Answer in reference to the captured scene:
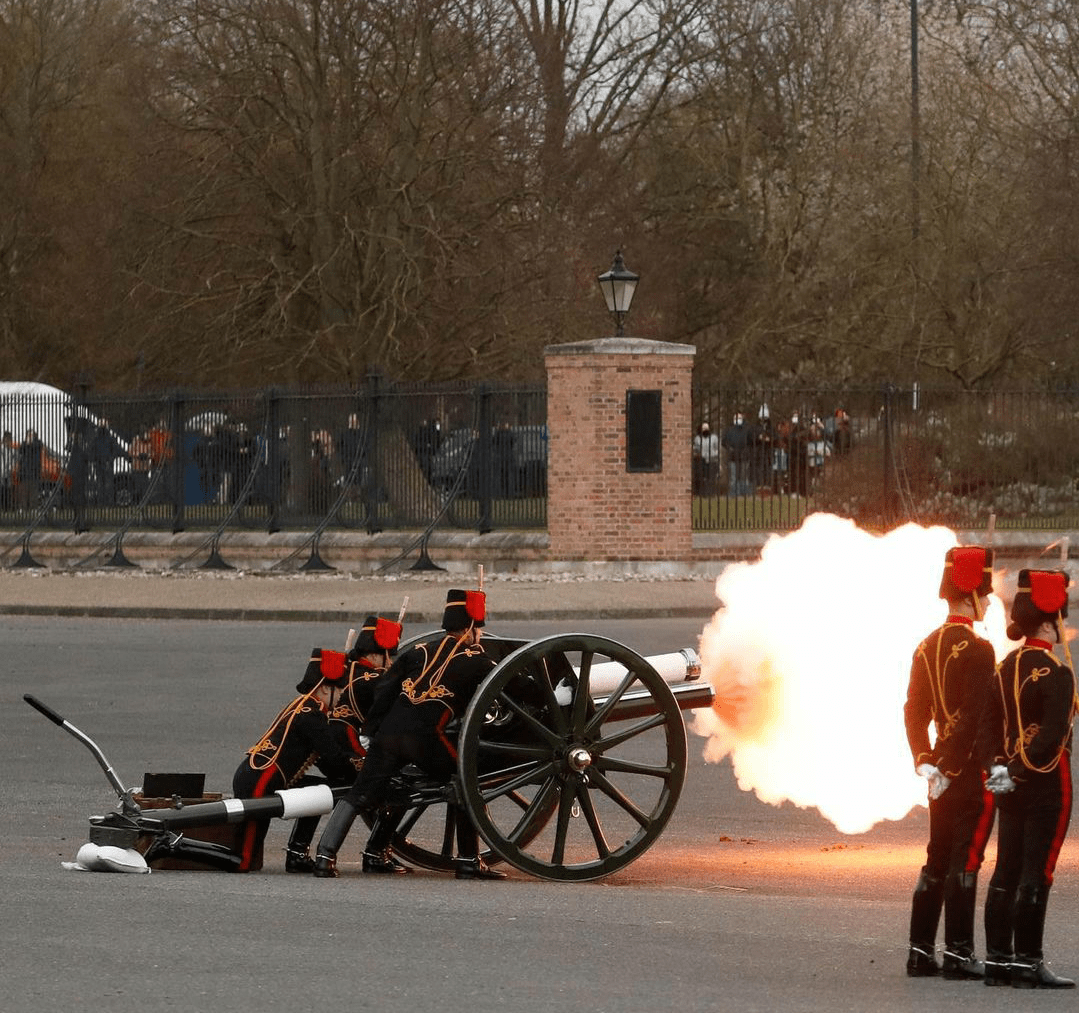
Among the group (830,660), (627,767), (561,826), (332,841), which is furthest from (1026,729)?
(332,841)

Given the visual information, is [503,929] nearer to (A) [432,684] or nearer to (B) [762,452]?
(A) [432,684]

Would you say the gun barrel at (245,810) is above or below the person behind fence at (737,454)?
below

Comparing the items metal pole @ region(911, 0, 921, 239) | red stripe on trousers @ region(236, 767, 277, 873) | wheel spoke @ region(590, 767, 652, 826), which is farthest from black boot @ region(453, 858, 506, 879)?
metal pole @ region(911, 0, 921, 239)

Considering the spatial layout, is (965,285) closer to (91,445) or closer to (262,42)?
(262,42)

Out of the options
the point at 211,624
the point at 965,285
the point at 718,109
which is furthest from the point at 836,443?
the point at 718,109

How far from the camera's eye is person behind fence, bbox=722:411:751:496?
27875 millimetres

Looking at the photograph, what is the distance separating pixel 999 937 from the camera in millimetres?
7051

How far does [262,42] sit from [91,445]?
6.97m

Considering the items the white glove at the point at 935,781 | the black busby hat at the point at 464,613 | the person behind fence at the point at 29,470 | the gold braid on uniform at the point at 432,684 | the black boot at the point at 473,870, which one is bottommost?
the black boot at the point at 473,870

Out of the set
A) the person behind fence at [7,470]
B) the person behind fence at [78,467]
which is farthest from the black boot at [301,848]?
the person behind fence at [7,470]

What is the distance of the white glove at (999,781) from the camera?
6.91 m

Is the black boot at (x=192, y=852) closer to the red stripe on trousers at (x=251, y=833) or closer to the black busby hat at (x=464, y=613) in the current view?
the red stripe on trousers at (x=251, y=833)

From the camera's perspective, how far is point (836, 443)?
28.1 meters

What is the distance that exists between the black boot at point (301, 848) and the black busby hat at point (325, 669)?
0.59m
